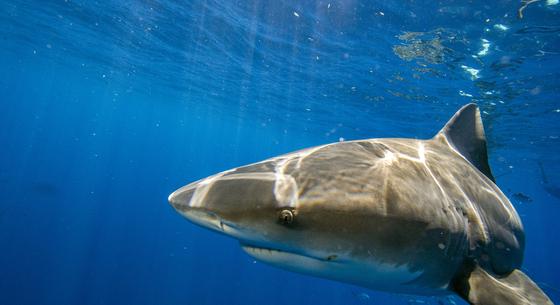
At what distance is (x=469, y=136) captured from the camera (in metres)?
4.33

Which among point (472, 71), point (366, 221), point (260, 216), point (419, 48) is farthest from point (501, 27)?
point (260, 216)

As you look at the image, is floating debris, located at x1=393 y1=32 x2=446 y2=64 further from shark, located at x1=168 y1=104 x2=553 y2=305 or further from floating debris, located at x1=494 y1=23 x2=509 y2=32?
shark, located at x1=168 y1=104 x2=553 y2=305

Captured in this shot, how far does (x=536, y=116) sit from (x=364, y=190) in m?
18.8

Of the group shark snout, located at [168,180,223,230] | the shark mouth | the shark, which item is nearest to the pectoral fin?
the shark

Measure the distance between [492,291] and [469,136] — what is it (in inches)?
100

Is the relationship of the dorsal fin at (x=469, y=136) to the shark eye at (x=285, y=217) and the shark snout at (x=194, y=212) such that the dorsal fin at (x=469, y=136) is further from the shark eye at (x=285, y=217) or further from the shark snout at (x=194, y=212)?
the shark snout at (x=194, y=212)

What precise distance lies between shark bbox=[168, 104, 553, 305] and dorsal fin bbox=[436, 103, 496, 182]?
1244 mm

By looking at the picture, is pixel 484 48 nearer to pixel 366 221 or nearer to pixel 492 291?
pixel 492 291

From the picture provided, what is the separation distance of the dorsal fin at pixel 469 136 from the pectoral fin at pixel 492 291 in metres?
1.88

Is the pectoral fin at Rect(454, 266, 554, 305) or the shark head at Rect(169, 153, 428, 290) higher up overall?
the shark head at Rect(169, 153, 428, 290)

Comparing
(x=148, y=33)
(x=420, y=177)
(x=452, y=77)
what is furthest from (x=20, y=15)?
(x=420, y=177)

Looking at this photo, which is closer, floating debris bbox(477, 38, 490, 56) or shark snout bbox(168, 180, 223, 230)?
shark snout bbox(168, 180, 223, 230)

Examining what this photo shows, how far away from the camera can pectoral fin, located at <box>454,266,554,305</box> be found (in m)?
2.24

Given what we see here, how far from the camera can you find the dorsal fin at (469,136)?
4.26m
